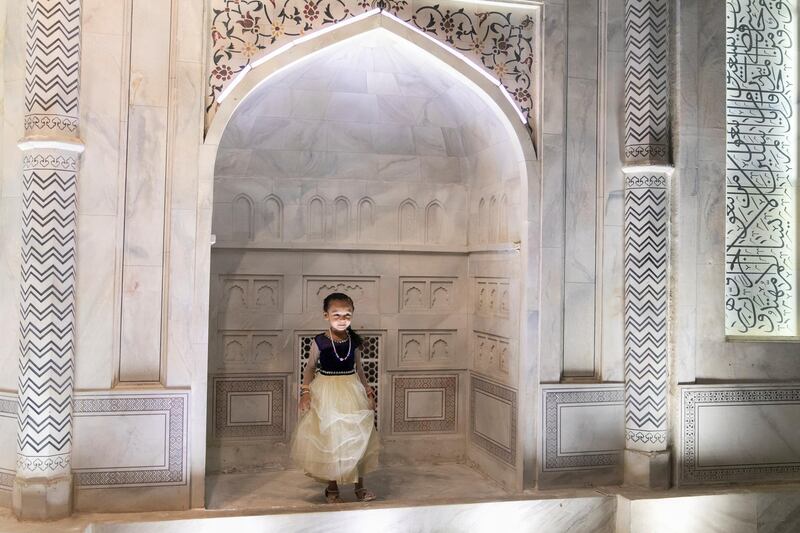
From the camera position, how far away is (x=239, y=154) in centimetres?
555

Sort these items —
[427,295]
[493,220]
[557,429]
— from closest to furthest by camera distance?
[557,429] → [493,220] → [427,295]

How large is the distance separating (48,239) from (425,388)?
3.01 meters

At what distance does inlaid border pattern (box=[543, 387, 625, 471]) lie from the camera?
4859 millimetres

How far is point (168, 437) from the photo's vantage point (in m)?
4.35

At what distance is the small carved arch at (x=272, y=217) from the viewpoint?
18.5 ft

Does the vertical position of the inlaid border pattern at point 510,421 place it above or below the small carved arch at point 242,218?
below

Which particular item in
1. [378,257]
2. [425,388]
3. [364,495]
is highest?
[378,257]

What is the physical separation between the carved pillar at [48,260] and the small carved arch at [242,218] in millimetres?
1476

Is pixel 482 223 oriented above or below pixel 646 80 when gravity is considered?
below

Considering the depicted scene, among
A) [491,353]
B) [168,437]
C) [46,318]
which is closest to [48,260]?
[46,318]

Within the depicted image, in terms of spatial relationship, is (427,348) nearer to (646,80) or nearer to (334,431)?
(334,431)

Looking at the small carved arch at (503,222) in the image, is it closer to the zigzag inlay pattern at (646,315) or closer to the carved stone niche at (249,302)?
the zigzag inlay pattern at (646,315)

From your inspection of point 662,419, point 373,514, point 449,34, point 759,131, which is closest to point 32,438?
point 373,514

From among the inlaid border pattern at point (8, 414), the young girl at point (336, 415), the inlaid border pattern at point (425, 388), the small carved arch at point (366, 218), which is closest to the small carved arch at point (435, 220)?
the small carved arch at point (366, 218)
